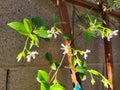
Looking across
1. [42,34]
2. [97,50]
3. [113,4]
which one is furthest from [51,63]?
[97,50]

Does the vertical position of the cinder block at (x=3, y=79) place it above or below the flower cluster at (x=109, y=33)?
below

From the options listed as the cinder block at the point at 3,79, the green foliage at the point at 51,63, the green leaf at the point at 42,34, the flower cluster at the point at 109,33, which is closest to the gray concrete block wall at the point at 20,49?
the cinder block at the point at 3,79

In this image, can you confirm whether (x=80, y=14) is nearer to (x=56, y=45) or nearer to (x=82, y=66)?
(x=56, y=45)

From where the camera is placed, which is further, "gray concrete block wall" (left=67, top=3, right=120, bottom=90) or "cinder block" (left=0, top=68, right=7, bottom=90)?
"gray concrete block wall" (left=67, top=3, right=120, bottom=90)

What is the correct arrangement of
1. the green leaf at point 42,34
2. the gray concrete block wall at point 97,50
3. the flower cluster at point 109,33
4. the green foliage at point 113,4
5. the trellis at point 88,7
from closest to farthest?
the green leaf at point 42,34 < the flower cluster at point 109,33 < the trellis at point 88,7 < the green foliage at point 113,4 < the gray concrete block wall at point 97,50

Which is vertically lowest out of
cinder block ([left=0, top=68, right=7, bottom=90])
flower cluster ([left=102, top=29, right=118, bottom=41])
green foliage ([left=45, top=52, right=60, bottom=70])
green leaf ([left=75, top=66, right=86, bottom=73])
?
cinder block ([left=0, top=68, right=7, bottom=90])

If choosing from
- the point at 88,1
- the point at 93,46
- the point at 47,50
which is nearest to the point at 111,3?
the point at 88,1

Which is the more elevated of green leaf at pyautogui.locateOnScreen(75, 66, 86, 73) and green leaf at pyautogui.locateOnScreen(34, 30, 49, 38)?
green leaf at pyautogui.locateOnScreen(34, 30, 49, 38)

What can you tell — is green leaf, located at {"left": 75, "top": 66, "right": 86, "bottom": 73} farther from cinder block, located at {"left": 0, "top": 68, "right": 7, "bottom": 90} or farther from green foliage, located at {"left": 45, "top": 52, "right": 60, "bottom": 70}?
cinder block, located at {"left": 0, "top": 68, "right": 7, "bottom": 90}

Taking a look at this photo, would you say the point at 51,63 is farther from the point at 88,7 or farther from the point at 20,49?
the point at 88,7

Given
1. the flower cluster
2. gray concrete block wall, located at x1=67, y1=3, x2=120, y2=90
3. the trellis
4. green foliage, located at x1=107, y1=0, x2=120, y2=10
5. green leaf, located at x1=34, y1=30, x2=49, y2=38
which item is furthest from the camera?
gray concrete block wall, located at x1=67, y1=3, x2=120, y2=90

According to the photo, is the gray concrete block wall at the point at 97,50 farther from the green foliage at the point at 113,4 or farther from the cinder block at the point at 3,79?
the cinder block at the point at 3,79

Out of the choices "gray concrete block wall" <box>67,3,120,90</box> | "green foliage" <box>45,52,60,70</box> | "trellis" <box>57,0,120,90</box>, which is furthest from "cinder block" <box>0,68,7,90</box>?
"gray concrete block wall" <box>67,3,120,90</box>

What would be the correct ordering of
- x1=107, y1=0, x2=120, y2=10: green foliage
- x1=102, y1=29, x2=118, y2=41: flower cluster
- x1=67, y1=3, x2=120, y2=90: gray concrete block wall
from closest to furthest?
1. x1=102, y1=29, x2=118, y2=41: flower cluster
2. x1=107, y1=0, x2=120, y2=10: green foliage
3. x1=67, y1=3, x2=120, y2=90: gray concrete block wall
